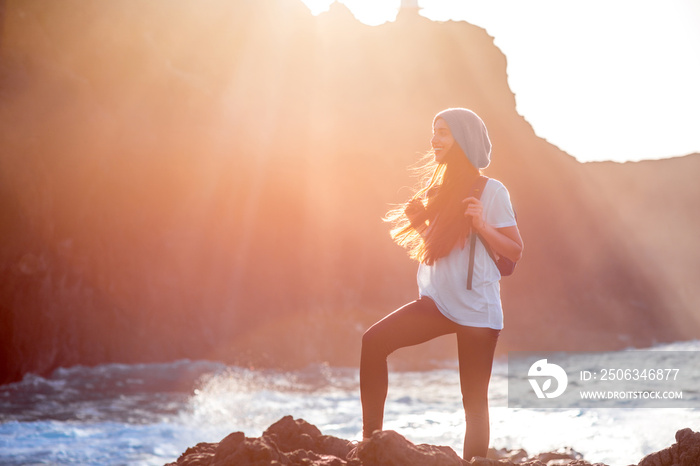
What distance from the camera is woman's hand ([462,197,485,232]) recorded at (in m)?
2.94

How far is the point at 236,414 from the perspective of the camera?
1714 centimetres

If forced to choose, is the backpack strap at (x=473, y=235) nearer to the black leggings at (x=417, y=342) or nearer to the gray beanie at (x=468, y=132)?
the gray beanie at (x=468, y=132)

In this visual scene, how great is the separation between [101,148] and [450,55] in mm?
24821

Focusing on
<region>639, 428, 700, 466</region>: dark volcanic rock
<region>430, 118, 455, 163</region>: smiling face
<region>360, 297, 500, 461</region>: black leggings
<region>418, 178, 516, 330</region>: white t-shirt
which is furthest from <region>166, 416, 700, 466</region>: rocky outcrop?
<region>430, 118, 455, 163</region>: smiling face

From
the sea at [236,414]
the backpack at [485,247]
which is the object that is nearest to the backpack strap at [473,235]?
the backpack at [485,247]

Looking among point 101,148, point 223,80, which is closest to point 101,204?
point 101,148

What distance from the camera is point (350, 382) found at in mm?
23359

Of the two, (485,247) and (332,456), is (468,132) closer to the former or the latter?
(485,247)

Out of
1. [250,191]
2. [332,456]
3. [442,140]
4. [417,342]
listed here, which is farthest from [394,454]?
[250,191]

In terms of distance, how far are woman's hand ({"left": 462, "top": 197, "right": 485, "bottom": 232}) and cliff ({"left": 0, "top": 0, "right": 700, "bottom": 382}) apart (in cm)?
2024

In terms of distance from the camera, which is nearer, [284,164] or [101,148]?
[101,148]

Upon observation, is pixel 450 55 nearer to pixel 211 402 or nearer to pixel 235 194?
pixel 235 194

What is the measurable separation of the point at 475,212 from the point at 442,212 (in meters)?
0.26

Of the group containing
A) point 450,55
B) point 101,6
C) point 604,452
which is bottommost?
point 604,452
